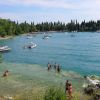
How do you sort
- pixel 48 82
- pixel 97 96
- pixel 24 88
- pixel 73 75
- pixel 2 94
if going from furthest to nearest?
pixel 73 75 → pixel 48 82 → pixel 24 88 → pixel 2 94 → pixel 97 96

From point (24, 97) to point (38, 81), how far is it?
12675 millimetres

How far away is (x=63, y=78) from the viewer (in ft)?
189

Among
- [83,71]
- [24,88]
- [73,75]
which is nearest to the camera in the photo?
[24,88]

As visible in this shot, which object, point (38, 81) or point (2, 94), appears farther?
point (38, 81)

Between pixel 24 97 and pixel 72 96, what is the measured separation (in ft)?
21.5

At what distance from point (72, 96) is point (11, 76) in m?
20.7

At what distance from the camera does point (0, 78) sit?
186ft

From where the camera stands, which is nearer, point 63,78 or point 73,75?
point 63,78

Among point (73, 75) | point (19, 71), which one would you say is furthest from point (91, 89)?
point (19, 71)

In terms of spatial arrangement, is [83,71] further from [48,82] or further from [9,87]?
[9,87]

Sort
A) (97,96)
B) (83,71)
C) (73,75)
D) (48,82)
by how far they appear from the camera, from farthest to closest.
→ 1. (83,71)
2. (73,75)
3. (48,82)
4. (97,96)

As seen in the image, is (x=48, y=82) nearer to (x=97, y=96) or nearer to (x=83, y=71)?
(x=97, y=96)

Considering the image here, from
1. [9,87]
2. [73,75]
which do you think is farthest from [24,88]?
[73,75]

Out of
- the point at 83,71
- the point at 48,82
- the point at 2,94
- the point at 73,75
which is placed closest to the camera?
the point at 2,94
